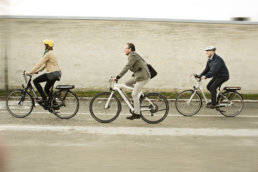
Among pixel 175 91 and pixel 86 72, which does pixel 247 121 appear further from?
pixel 86 72

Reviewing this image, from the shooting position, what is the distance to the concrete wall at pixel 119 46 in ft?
51.2

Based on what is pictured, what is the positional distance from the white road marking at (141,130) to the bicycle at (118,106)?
0.62 meters

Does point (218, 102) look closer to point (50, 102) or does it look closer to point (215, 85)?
point (215, 85)

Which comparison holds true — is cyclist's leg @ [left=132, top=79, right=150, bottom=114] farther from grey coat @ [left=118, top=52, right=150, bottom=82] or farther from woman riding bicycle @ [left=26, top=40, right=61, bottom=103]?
woman riding bicycle @ [left=26, top=40, right=61, bottom=103]

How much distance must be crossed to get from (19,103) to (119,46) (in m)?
8.50

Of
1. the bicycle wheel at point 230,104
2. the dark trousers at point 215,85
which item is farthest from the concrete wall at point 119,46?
the dark trousers at point 215,85

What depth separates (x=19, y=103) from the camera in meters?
7.86

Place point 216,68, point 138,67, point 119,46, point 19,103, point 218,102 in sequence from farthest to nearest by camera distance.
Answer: point 119,46, point 218,102, point 216,68, point 19,103, point 138,67

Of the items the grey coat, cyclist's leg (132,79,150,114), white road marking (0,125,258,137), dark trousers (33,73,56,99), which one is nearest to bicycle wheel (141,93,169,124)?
cyclist's leg (132,79,150,114)

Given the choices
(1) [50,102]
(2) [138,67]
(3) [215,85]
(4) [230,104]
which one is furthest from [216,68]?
(1) [50,102]

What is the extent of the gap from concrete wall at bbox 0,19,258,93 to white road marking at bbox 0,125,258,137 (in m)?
9.03

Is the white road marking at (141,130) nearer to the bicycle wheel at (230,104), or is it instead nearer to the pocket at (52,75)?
the pocket at (52,75)

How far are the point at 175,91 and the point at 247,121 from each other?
786 cm

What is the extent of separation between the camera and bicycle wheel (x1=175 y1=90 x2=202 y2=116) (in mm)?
8656
